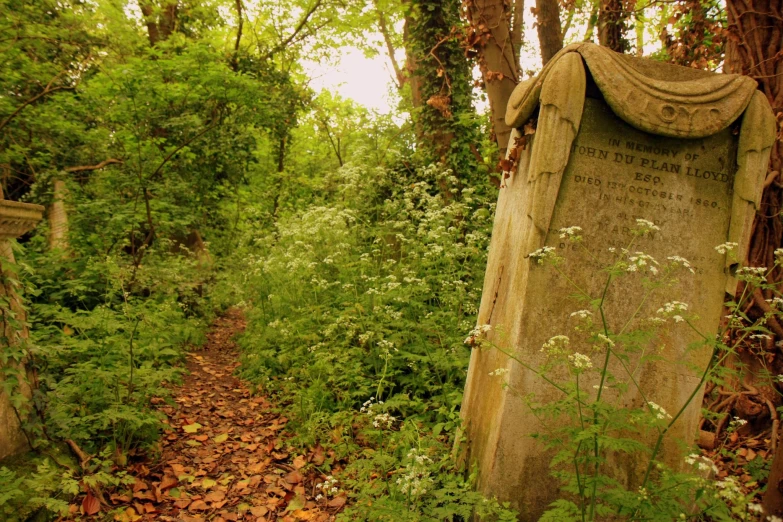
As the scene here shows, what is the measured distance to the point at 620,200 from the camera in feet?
10.3

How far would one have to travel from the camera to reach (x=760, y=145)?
3.12 m

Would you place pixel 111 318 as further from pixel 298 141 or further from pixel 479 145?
pixel 298 141

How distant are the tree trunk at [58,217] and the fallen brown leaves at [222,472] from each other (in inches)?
119

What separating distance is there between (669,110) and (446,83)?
18.0 feet

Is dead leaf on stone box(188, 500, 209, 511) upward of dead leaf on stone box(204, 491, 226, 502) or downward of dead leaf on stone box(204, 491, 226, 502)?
downward

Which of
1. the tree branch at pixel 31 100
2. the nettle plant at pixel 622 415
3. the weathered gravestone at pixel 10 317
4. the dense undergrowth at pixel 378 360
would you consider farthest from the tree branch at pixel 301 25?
the nettle plant at pixel 622 415

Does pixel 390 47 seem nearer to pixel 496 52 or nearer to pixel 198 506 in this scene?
pixel 496 52

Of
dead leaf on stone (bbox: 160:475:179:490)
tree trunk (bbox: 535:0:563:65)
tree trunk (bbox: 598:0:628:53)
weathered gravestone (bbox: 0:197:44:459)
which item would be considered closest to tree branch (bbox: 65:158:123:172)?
weathered gravestone (bbox: 0:197:44:459)

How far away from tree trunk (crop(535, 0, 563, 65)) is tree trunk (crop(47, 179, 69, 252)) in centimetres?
680

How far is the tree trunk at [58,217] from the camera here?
687cm

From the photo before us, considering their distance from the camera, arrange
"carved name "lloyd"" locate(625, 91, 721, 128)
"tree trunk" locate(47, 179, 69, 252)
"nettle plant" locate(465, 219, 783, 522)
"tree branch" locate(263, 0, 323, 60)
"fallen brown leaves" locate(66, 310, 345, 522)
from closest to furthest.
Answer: "nettle plant" locate(465, 219, 783, 522), "carved name "lloyd"" locate(625, 91, 721, 128), "fallen brown leaves" locate(66, 310, 345, 522), "tree trunk" locate(47, 179, 69, 252), "tree branch" locate(263, 0, 323, 60)

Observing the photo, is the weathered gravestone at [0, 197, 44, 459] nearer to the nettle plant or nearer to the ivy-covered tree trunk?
the nettle plant

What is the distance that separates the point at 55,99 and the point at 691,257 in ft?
26.1

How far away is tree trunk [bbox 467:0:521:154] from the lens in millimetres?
6004
